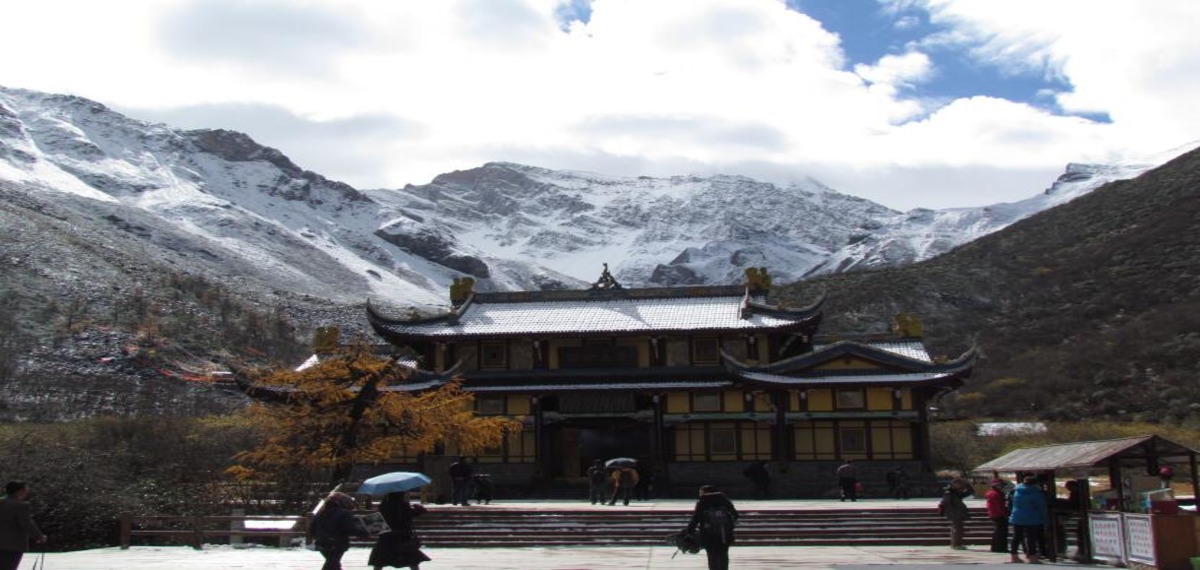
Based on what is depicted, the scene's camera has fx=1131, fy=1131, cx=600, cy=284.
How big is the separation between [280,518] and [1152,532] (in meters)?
17.0

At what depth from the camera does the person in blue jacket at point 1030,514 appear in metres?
18.7

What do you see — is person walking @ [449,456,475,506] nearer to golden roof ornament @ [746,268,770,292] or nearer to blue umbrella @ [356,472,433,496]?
blue umbrella @ [356,472,433,496]

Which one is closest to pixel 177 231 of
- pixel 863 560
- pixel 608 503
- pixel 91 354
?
pixel 91 354

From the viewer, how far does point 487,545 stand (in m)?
24.5

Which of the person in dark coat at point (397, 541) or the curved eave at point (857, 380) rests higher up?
the curved eave at point (857, 380)

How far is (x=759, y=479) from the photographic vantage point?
36.2 metres

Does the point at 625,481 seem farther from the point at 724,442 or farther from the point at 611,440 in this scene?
the point at 611,440

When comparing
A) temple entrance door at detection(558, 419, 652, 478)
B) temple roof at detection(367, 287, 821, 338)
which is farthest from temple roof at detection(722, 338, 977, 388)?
temple entrance door at detection(558, 419, 652, 478)

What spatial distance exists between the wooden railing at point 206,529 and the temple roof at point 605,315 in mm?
18660

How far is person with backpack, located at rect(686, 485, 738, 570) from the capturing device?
15.4 m

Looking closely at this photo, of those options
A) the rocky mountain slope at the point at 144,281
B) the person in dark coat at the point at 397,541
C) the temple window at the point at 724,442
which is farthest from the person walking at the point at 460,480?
the rocky mountain slope at the point at 144,281

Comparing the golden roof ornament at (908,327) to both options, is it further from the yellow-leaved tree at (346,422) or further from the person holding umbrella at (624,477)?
the yellow-leaved tree at (346,422)

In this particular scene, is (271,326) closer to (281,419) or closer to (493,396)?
(493,396)

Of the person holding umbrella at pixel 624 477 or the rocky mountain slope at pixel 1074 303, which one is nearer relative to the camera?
the person holding umbrella at pixel 624 477
